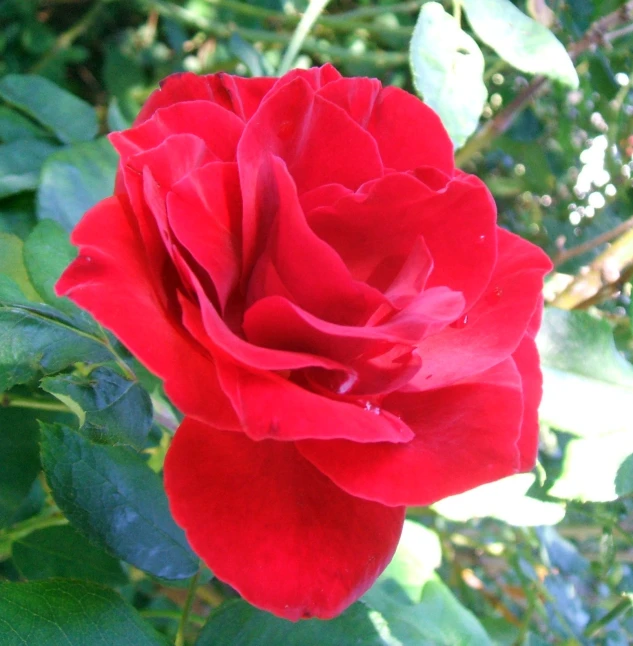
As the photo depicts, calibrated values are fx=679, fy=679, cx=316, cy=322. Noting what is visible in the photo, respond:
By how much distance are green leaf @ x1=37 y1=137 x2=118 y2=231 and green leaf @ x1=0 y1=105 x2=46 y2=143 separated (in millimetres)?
113

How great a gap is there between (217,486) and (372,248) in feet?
0.53

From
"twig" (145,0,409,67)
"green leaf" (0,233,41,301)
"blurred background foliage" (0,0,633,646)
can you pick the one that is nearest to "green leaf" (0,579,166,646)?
"blurred background foliage" (0,0,633,646)

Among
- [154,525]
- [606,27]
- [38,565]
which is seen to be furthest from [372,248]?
[606,27]

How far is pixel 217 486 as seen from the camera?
33cm

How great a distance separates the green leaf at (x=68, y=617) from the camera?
0.38 metres

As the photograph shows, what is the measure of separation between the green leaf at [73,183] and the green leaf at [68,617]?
0.33 m

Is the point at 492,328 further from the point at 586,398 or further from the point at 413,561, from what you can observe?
the point at 413,561

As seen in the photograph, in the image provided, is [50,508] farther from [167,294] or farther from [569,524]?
[569,524]

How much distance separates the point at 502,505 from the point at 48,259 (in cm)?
41

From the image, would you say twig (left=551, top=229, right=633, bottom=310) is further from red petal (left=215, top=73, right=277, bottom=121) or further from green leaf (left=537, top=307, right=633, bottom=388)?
red petal (left=215, top=73, right=277, bottom=121)

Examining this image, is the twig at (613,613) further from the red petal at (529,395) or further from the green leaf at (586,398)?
the red petal at (529,395)

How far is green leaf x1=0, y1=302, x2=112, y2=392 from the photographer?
1.25 feet

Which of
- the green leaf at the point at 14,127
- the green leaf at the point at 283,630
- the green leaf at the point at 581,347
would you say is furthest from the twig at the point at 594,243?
the green leaf at the point at 14,127

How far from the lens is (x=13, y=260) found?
1.76ft
